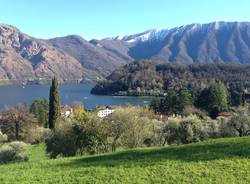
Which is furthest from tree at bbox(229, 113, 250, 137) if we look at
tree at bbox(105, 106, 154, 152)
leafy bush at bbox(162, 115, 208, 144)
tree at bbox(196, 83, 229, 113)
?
tree at bbox(196, 83, 229, 113)

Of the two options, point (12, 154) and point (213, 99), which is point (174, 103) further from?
point (12, 154)

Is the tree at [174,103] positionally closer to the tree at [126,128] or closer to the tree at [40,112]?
the tree at [40,112]

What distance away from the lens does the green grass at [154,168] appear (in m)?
15.2

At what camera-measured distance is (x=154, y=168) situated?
16.3m

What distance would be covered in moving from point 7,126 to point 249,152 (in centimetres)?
5586

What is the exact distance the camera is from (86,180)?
15.3 metres

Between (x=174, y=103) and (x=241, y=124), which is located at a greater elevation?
(x=241, y=124)

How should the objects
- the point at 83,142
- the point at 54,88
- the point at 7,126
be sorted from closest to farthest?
the point at 83,142, the point at 54,88, the point at 7,126

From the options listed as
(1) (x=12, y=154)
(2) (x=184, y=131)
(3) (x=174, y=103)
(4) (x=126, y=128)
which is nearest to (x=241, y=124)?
(2) (x=184, y=131)

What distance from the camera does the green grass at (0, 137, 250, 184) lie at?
15180 millimetres

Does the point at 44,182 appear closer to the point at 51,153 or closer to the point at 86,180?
the point at 86,180

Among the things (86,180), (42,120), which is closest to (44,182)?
(86,180)

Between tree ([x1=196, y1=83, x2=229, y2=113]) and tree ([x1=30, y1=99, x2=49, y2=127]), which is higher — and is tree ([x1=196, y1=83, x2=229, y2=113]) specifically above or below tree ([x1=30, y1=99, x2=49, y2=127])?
above

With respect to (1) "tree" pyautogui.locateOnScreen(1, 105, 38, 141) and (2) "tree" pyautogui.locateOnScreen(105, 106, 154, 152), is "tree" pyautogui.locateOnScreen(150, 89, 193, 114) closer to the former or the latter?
(1) "tree" pyautogui.locateOnScreen(1, 105, 38, 141)
